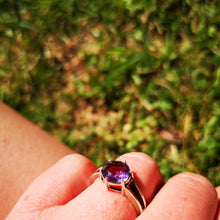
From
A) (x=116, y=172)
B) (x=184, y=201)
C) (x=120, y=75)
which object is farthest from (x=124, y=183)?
(x=120, y=75)

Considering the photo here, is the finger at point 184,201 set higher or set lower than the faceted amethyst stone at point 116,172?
lower

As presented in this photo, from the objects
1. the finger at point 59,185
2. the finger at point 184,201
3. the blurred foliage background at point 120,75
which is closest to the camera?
the finger at point 184,201

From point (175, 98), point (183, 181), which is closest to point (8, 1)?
point (175, 98)

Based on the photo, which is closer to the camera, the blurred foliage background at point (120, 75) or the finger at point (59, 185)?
the finger at point (59, 185)

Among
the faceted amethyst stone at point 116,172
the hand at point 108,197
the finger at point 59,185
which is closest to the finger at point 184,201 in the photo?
the hand at point 108,197

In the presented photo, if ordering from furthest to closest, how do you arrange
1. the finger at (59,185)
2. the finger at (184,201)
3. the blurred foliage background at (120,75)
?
the blurred foliage background at (120,75) < the finger at (59,185) < the finger at (184,201)

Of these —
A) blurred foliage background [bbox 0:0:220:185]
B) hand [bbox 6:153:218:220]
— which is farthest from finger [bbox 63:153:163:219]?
blurred foliage background [bbox 0:0:220:185]

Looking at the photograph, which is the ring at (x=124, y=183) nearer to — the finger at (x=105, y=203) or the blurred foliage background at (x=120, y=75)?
the finger at (x=105, y=203)
